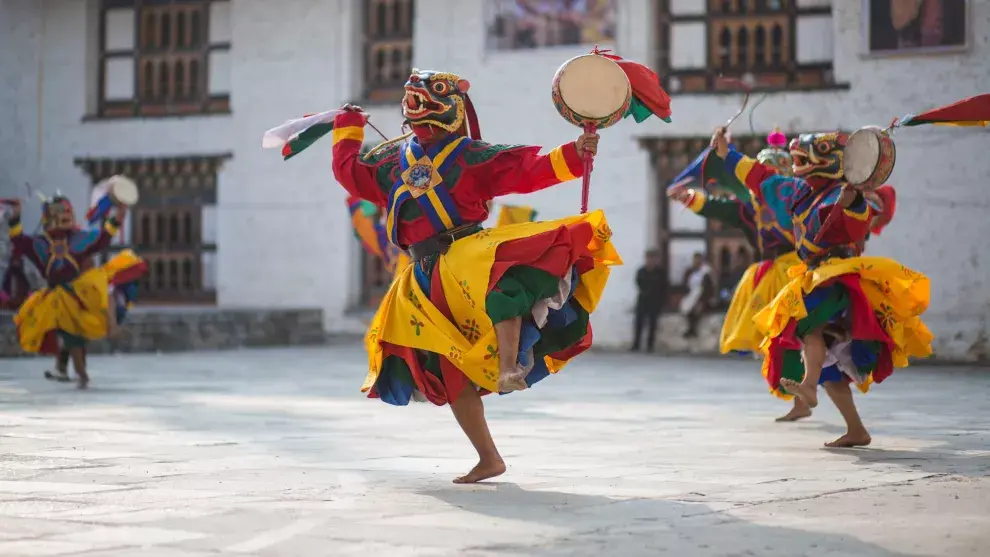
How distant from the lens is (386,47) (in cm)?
2047

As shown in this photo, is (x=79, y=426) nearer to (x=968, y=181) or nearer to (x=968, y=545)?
(x=968, y=545)

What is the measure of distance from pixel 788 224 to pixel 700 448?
2022 millimetres

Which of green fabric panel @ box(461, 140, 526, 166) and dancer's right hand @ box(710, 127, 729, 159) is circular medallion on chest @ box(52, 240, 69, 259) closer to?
dancer's right hand @ box(710, 127, 729, 159)

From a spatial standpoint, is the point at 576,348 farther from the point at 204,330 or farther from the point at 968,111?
the point at 204,330

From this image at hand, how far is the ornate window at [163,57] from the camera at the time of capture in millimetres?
21359

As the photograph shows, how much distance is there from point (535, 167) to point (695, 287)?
12958mm

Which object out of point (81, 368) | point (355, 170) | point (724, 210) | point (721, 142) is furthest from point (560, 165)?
point (81, 368)

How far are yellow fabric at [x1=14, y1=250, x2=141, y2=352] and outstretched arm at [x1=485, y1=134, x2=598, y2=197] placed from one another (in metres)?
6.30

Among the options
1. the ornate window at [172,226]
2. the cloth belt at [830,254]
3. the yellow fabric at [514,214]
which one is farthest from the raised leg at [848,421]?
the ornate window at [172,226]

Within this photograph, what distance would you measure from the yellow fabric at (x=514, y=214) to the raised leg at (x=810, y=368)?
5.26 meters

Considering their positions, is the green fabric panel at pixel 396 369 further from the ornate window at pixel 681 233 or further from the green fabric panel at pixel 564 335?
the ornate window at pixel 681 233

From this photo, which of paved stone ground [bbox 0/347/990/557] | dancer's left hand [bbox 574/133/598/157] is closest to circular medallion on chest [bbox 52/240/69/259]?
paved stone ground [bbox 0/347/990/557]

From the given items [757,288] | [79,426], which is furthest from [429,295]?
[757,288]

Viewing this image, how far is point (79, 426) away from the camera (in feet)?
26.3
